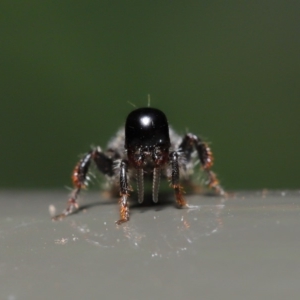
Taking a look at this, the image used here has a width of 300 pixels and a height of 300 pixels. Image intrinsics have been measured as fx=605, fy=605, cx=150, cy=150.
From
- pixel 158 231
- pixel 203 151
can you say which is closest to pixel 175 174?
pixel 203 151

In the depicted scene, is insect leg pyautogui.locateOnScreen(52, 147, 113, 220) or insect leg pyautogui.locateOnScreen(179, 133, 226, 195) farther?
insect leg pyautogui.locateOnScreen(179, 133, 226, 195)

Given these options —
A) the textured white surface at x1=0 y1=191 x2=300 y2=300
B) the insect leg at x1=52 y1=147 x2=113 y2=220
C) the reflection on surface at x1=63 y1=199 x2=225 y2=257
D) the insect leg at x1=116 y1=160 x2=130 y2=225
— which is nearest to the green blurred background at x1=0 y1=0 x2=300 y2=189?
the insect leg at x1=52 y1=147 x2=113 y2=220

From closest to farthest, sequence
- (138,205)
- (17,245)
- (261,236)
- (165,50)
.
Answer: (261,236), (17,245), (138,205), (165,50)

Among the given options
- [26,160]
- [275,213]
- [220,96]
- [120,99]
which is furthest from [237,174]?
[275,213]

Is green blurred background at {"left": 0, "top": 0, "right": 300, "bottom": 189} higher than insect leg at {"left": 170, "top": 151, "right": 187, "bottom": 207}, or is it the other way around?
green blurred background at {"left": 0, "top": 0, "right": 300, "bottom": 189}

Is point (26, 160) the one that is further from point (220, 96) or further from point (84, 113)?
point (220, 96)

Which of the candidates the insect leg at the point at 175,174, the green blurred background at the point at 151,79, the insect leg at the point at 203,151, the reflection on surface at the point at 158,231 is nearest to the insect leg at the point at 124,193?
the reflection on surface at the point at 158,231

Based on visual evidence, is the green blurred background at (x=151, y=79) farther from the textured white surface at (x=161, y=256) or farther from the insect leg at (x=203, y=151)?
the textured white surface at (x=161, y=256)

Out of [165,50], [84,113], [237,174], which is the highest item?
[165,50]

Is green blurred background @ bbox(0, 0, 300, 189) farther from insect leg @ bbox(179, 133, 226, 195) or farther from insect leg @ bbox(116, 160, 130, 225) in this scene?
insect leg @ bbox(116, 160, 130, 225)
